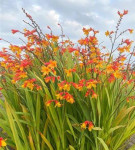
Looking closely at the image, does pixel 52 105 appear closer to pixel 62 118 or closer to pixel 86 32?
pixel 62 118

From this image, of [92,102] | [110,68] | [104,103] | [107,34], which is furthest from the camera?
[107,34]

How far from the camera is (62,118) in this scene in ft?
7.52

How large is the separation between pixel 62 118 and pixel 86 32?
99 cm

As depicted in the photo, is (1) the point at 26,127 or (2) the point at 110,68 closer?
(2) the point at 110,68

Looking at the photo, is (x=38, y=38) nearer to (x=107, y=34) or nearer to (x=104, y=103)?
(x=107, y=34)

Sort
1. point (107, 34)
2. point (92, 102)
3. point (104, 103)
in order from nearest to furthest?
point (92, 102) → point (104, 103) → point (107, 34)

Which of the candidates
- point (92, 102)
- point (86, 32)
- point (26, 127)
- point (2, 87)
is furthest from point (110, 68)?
point (2, 87)

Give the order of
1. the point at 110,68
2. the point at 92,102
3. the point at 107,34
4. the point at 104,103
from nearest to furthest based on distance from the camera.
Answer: the point at 110,68
the point at 92,102
the point at 104,103
the point at 107,34

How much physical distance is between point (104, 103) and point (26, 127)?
94 centimetres

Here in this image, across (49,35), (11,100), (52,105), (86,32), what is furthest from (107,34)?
(11,100)

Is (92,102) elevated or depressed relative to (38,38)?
depressed

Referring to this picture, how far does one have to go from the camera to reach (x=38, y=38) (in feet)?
8.79

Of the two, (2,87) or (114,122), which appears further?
(2,87)

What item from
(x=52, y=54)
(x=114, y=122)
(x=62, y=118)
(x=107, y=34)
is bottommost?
(x=114, y=122)
